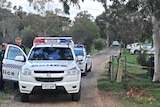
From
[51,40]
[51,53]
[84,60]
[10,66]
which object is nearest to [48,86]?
[51,53]

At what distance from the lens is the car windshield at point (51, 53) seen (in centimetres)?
1313

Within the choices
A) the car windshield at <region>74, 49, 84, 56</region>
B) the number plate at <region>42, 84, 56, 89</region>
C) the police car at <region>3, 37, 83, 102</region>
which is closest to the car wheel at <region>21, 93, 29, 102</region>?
the police car at <region>3, 37, 83, 102</region>

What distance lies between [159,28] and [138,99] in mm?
5213

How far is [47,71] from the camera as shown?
11.6 meters

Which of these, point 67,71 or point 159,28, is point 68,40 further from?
point 159,28

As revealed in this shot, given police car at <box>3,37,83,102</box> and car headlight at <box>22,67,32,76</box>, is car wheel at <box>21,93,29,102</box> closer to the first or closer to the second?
police car at <box>3,37,83,102</box>

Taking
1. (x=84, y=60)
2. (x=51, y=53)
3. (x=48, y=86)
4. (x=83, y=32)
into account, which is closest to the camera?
(x=48, y=86)

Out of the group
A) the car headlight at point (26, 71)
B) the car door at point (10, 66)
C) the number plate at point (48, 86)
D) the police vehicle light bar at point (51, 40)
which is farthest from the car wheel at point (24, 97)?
the police vehicle light bar at point (51, 40)

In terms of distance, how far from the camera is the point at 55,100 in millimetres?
12523

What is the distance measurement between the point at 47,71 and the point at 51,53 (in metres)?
1.77

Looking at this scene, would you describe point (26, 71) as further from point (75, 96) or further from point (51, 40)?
point (51, 40)

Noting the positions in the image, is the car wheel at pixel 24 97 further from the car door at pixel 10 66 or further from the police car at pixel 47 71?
the car door at pixel 10 66

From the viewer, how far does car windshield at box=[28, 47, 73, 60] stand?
13.1 metres

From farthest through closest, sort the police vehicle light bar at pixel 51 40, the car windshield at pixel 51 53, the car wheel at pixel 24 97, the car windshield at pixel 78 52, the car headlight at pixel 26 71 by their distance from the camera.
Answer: the car windshield at pixel 78 52 < the police vehicle light bar at pixel 51 40 < the car windshield at pixel 51 53 < the car wheel at pixel 24 97 < the car headlight at pixel 26 71
